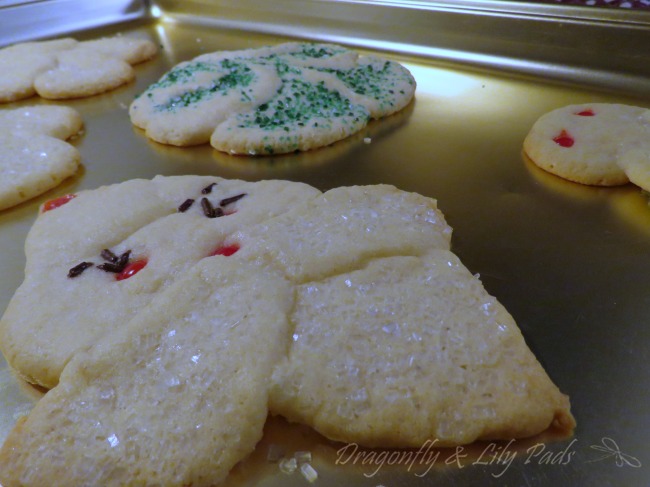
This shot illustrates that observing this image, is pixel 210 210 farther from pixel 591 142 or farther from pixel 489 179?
pixel 591 142

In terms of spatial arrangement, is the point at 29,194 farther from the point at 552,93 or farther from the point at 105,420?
the point at 552,93

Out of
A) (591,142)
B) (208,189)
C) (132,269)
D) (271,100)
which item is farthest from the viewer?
(271,100)

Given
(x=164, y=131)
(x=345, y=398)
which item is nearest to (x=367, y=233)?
(x=345, y=398)

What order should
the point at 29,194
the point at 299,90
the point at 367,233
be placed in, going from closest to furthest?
the point at 367,233, the point at 29,194, the point at 299,90

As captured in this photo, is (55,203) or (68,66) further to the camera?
(68,66)

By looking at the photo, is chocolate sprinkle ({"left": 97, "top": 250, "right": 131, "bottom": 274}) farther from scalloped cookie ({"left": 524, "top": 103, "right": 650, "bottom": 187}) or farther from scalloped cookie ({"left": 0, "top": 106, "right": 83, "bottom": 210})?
scalloped cookie ({"left": 524, "top": 103, "right": 650, "bottom": 187})

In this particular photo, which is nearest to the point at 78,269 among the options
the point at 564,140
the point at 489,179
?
the point at 489,179

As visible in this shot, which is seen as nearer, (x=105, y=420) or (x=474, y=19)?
(x=105, y=420)
